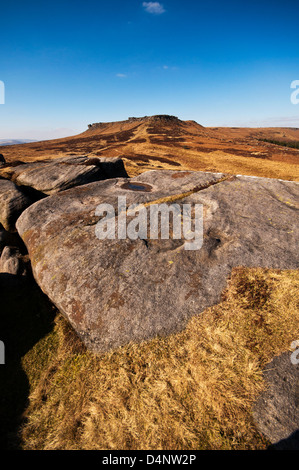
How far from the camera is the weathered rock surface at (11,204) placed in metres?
12.3

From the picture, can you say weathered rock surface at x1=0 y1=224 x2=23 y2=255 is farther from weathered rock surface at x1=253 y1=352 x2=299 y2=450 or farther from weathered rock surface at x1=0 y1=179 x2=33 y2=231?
weathered rock surface at x1=253 y1=352 x2=299 y2=450

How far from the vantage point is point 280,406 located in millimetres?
4633

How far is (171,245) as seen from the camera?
8641mm

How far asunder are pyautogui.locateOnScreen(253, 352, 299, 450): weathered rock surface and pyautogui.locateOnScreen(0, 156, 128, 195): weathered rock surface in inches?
590

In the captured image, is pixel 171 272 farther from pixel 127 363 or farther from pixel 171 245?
pixel 127 363

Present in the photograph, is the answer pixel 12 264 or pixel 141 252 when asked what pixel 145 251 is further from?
pixel 12 264

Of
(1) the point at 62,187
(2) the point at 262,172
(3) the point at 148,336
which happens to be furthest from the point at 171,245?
(2) the point at 262,172

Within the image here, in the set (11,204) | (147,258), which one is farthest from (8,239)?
(147,258)

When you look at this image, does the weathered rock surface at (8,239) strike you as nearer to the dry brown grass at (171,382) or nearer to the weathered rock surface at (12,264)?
the weathered rock surface at (12,264)

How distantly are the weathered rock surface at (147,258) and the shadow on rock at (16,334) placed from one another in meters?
1.16

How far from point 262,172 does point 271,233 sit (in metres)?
30.8

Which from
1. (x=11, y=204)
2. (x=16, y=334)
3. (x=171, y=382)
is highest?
(x=11, y=204)

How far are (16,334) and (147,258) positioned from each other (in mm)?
5336

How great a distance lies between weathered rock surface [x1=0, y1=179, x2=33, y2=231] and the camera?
484 inches
